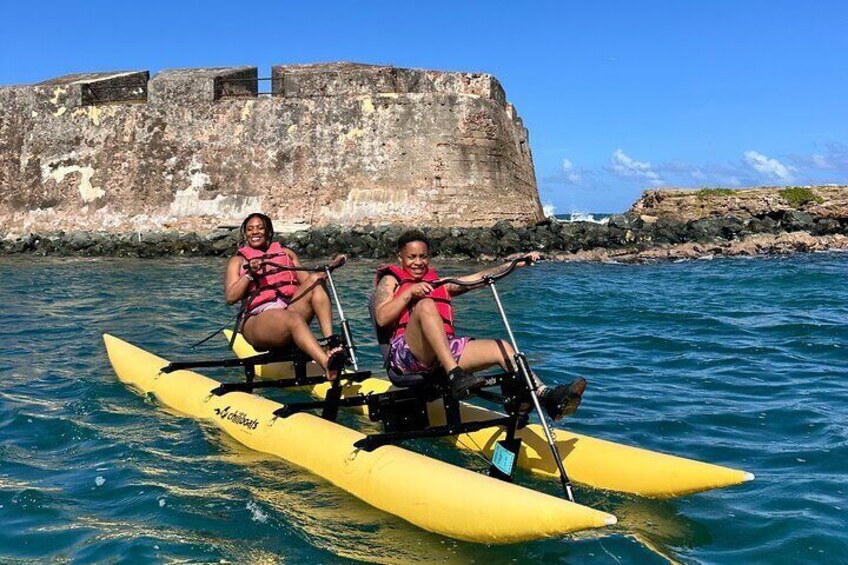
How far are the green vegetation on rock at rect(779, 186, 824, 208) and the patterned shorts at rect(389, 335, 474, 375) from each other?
65.7 feet

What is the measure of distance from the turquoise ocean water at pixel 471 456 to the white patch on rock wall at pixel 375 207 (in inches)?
279

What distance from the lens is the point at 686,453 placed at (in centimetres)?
556

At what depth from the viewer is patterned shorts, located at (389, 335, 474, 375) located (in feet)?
17.6

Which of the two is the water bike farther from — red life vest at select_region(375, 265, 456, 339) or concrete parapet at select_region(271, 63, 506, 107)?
concrete parapet at select_region(271, 63, 506, 107)

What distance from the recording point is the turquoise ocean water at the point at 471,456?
4.14 metres

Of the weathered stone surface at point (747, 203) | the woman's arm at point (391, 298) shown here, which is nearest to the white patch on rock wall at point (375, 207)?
the weathered stone surface at point (747, 203)

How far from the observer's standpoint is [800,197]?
22844mm

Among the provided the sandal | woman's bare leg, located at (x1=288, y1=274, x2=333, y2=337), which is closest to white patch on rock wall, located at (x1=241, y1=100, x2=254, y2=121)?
woman's bare leg, located at (x1=288, y1=274, x2=333, y2=337)

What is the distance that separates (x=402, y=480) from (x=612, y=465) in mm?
1218

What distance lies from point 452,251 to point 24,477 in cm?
1348

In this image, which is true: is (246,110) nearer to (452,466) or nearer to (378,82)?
(378,82)

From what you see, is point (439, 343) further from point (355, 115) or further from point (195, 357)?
point (355, 115)

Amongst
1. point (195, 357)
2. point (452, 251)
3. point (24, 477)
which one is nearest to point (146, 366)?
point (195, 357)

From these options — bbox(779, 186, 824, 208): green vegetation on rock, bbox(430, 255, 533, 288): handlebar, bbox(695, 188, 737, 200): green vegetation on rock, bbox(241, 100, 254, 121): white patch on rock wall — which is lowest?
bbox(430, 255, 533, 288): handlebar
